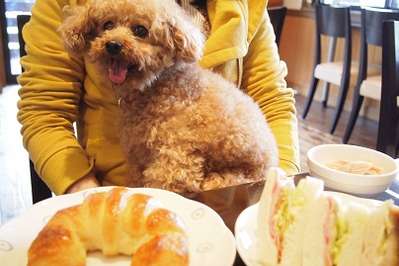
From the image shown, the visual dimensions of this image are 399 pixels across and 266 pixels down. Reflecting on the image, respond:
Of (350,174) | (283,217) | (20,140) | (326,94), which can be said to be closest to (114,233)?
(283,217)

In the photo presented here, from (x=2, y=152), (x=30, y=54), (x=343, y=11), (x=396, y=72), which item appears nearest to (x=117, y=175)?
(x=30, y=54)

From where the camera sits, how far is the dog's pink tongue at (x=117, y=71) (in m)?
0.94

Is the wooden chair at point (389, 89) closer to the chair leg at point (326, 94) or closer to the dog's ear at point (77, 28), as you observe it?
the dog's ear at point (77, 28)

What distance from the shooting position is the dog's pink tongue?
3.09 ft

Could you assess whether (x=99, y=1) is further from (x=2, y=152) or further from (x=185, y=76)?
(x=2, y=152)

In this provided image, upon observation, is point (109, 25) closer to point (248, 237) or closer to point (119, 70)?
point (119, 70)

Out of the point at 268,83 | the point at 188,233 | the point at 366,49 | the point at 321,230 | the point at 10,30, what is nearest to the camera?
the point at 321,230

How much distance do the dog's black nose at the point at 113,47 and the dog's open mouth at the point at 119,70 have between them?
0.10 feet

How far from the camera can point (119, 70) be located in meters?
0.95

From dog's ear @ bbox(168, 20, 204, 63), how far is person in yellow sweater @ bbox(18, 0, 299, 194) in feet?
0.27

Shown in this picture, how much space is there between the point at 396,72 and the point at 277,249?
1.39 metres

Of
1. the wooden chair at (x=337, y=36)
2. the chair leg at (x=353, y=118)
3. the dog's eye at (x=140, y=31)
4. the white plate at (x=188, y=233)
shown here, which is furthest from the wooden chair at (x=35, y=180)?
the wooden chair at (x=337, y=36)

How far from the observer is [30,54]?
978 millimetres

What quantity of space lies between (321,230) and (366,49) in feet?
10.1
